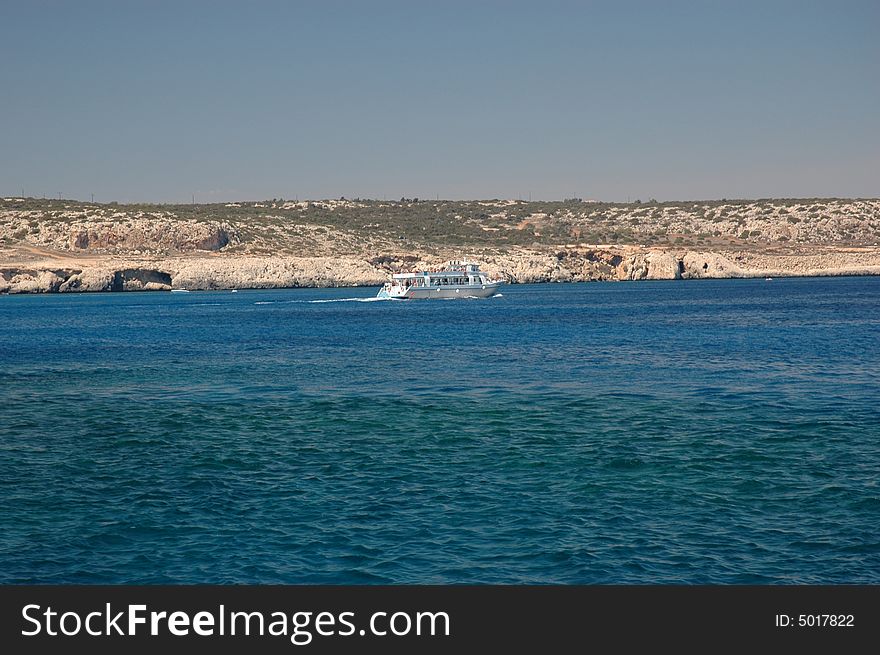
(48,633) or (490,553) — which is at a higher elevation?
(48,633)

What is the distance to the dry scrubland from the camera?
138 meters

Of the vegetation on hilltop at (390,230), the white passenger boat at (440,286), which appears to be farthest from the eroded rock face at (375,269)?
the white passenger boat at (440,286)

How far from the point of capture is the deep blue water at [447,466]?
45.2ft

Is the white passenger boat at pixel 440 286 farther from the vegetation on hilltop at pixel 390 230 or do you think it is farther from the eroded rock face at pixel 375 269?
the vegetation on hilltop at pixel 390 230

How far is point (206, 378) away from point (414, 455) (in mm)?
16908

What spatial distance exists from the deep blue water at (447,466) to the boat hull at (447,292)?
63552 millimetres

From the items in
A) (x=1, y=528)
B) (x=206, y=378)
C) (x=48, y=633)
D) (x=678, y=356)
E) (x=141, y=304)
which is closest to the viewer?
(x=48, y=633)

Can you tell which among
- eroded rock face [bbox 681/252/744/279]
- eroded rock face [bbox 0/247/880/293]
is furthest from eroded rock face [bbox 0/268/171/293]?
eroded rock face [bbox 681/252/744/279]

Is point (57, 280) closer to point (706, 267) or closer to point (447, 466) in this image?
point (706, 267)

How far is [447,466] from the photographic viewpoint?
1962 centimetres

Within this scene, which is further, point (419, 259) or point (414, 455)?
point (419, 259)

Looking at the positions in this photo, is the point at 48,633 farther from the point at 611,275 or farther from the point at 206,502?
the point at 611,275

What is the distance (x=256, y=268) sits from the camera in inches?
5630

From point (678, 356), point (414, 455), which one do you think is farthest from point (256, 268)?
point (414, 455)
